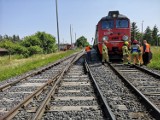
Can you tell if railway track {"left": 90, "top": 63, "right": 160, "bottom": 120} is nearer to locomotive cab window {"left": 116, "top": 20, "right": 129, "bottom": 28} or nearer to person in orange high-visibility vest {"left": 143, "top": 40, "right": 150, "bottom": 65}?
person in orange high-visibility vest {"left": 143, "top": 40, "right": 150, "bottom": 65}

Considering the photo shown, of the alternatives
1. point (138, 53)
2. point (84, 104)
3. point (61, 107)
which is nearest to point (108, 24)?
point (138, 53)

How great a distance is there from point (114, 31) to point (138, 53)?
3115 millimetres

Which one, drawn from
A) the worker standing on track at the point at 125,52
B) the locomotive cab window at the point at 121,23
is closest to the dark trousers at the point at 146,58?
the worker standing on track at the point at 125,52

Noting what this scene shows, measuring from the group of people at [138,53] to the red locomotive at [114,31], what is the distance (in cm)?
122

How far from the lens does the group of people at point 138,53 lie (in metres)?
15.7

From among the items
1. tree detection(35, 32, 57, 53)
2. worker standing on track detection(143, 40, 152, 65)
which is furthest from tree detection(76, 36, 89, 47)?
worker standing on track detection(143, 40, 152, 65)

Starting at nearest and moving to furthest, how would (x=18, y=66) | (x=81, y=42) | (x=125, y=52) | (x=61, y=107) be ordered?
1. (x=61, y=107)
2. (x=125, y=52)
3. (x=18, y=66)
4. (x=81, y=42)

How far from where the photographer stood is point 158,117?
4910 mm

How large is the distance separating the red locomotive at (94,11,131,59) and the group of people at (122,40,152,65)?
4.00ft

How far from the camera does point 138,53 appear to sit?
15.7 metres

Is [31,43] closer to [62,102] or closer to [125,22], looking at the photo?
[125,22]

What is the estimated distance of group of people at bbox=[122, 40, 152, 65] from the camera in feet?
51.4

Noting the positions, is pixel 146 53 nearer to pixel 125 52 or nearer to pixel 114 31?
pixel 125 52

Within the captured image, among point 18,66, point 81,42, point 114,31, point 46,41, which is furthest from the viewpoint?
point 81,42
